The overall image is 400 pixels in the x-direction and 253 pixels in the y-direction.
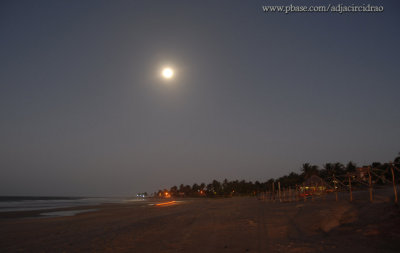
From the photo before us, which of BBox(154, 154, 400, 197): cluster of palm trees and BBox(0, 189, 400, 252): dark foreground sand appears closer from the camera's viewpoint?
BBox(0, 189, 400, 252): dark foreground sand

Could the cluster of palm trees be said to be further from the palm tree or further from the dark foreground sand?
the dark foreground sand

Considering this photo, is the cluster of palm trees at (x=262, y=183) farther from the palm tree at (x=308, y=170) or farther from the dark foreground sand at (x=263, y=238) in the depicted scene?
the dark foreground sand at (x=263, y=238)

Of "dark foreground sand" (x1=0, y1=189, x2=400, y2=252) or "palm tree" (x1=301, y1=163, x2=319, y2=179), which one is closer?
"dark foreground sand" (x1=0, y1=189, x2=400, y2=252)

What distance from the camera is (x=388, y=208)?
11.4m

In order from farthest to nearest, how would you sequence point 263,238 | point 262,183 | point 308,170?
1. point 262,183
2. point 308,170
3. point 263,238

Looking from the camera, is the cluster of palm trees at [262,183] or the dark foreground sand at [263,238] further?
the cluster of palm trees at [262,183]

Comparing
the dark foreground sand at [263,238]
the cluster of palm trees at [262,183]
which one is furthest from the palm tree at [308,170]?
the dark foreground sand at [263,238]

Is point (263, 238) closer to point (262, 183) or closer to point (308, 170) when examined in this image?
point (308, 170)

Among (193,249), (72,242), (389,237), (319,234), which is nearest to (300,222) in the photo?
(319,234)

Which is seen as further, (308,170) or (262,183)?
(262,183)

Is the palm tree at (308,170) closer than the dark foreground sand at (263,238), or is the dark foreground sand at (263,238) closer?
the dark foreground sand at (263,238)

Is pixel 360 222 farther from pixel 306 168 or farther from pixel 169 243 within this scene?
pixel 306 168

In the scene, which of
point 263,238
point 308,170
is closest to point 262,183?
point 308,170

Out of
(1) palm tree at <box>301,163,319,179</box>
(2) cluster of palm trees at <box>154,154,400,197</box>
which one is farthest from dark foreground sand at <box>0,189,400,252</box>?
(1) palm tree at <box>301,163,319,179</box>
